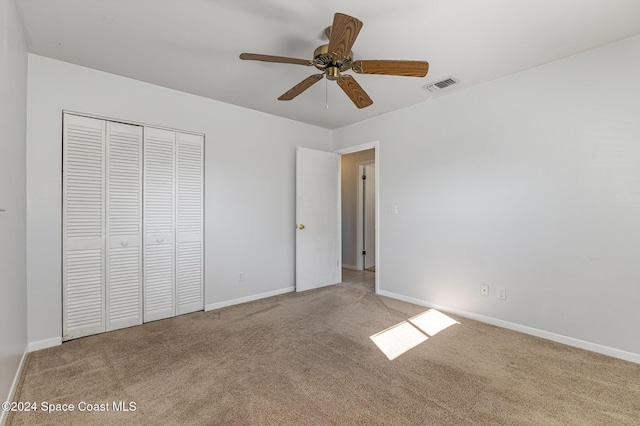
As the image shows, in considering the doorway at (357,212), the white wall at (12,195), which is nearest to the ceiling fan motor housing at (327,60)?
the white wall at (12,195)

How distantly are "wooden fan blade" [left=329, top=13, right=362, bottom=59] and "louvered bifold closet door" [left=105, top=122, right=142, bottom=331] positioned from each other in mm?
2301

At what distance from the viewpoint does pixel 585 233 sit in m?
2.45

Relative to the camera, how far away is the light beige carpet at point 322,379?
1.65m

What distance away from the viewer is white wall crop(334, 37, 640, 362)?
2.29 m

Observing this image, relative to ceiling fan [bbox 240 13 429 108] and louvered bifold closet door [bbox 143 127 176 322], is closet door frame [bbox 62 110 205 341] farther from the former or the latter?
ceiling fan [bbox 240 13 429 108]

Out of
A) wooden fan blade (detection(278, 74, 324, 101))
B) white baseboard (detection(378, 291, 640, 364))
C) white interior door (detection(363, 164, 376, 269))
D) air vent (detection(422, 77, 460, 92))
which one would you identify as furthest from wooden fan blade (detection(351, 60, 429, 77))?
white interior door (detection(363, 164, 376, 269))

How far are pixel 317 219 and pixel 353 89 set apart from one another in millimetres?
2384

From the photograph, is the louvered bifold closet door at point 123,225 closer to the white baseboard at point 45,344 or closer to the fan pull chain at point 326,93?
the white baseboard at point 45,344

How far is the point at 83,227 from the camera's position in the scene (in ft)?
8.80

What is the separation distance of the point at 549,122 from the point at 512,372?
2136 millimetres

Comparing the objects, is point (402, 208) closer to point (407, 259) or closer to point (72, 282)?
point (407, 259)

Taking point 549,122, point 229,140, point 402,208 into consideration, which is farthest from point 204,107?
point 549,122

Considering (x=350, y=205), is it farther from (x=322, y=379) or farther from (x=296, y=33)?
(x=322, y=379)

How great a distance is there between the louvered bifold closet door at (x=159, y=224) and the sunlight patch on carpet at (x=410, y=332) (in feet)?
7.29
